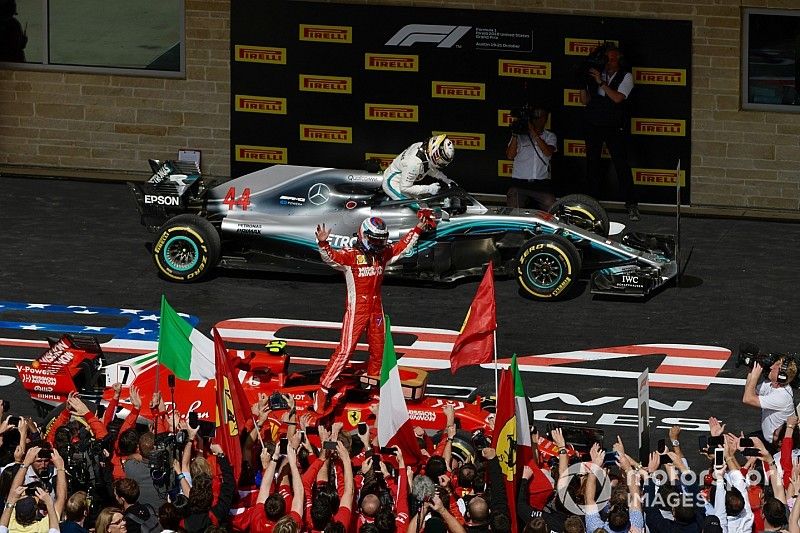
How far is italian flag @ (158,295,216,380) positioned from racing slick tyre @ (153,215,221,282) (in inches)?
202

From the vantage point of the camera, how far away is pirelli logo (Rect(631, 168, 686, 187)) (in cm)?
2434

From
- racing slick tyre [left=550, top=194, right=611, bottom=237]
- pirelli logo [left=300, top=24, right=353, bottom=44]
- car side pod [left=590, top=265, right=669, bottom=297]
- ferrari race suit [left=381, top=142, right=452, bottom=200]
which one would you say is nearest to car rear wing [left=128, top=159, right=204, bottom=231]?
ferrari race suit [left=381, top=142, right=452, bottom=200]

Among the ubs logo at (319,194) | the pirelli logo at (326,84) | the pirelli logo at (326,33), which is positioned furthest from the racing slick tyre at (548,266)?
the pirelli logo at (326,33)

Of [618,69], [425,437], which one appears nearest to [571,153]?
[618,69]

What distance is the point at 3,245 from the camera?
22312 mm

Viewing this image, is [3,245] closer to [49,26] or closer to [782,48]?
[49,26]

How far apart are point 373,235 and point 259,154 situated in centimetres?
956

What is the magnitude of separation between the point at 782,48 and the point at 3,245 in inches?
446

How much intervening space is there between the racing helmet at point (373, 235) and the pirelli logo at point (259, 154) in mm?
9347

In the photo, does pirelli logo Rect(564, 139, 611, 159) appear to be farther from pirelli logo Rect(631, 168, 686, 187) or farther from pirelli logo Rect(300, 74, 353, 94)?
pirelli logo Rect(300, 74, 353, 94)

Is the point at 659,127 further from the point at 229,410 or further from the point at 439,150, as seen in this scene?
the point at 229,410

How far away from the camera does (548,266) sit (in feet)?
65.8

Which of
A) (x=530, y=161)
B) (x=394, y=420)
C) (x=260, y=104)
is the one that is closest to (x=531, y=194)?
(x=530, y=161)

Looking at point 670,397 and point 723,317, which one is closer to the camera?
point 670,397
